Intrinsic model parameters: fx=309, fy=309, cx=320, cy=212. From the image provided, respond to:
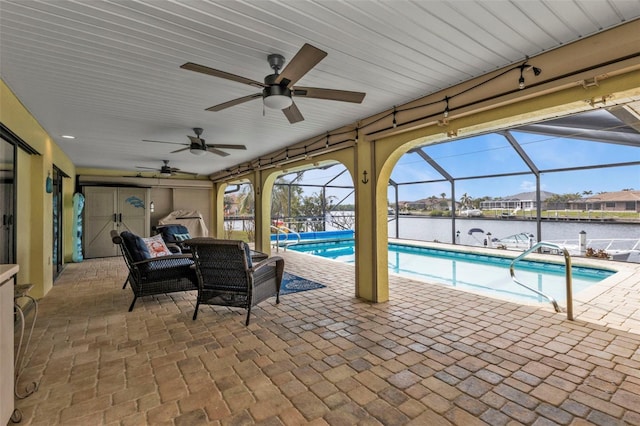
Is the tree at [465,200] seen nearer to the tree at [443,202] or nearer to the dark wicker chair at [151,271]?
the tree at [443,202]

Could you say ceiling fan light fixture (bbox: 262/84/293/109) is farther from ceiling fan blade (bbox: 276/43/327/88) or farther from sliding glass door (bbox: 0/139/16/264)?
sliding glass door (bbox: 0/139/16/264)

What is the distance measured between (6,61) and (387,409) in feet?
12.8

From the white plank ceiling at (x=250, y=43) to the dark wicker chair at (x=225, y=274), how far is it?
1653 millimetres

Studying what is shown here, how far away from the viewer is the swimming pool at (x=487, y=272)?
5555 millimetres

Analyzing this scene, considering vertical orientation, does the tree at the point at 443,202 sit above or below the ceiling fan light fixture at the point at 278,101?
below

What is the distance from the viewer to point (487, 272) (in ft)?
22.5

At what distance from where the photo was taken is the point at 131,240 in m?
3.91

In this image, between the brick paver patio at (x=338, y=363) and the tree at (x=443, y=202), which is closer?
the brick paver patio at (x=338, y=363)

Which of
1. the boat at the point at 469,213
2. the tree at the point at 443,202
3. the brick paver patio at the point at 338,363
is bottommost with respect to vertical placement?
the brick paver patio at the point at 338,363

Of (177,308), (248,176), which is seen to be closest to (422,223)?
(248,176)

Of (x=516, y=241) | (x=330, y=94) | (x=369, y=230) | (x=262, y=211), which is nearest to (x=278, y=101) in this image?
(x=330, y=94)

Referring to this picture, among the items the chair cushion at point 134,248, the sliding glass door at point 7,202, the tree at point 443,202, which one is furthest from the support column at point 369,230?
the tree at point 443,202

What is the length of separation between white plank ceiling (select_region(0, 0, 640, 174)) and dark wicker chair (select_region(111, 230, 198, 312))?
1651 millimetres

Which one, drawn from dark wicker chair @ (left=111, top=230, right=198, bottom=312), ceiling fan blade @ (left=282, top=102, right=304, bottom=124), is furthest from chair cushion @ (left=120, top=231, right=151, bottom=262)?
ceiling fan blade @ (left=282, top=102, right=304, bottom=124)
